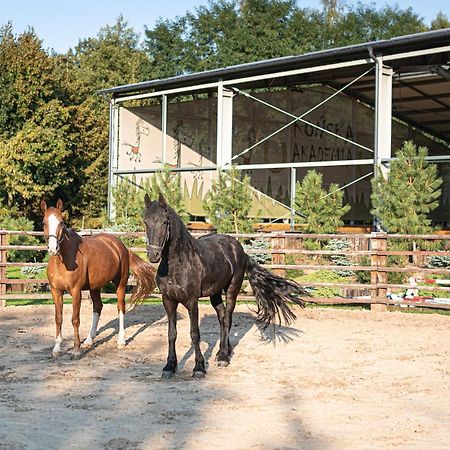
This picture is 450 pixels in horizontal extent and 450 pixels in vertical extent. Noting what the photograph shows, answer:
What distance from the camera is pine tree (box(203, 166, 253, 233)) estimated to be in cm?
1905

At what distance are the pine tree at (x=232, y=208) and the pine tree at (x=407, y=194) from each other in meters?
3.74

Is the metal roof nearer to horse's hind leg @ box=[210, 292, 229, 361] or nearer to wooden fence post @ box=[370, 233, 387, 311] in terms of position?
wooden fence post @ box=[370, 233, 387, 311]

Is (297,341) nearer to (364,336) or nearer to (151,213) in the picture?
(364,336)

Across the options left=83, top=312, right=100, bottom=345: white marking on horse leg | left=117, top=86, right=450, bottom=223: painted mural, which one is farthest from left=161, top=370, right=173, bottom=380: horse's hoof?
left=117, top=86, right=450, bottom=223: painted mural

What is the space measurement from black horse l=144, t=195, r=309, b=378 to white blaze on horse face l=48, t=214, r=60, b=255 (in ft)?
4.19

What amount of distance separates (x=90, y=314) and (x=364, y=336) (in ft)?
15.4

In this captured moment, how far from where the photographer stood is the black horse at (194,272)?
7.03 metres

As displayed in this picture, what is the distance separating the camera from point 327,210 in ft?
63.0

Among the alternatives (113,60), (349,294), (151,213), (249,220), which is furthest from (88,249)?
(113,60)

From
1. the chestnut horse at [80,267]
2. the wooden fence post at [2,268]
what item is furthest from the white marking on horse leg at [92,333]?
the wooden fence post at [2,268]

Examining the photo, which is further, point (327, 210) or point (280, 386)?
point (327, 210)

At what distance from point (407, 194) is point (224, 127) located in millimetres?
7772

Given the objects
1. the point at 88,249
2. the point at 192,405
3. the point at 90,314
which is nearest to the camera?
the point at 192,405

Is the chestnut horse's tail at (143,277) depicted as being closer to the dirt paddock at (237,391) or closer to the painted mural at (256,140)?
the dirt paddock at (237,391)
